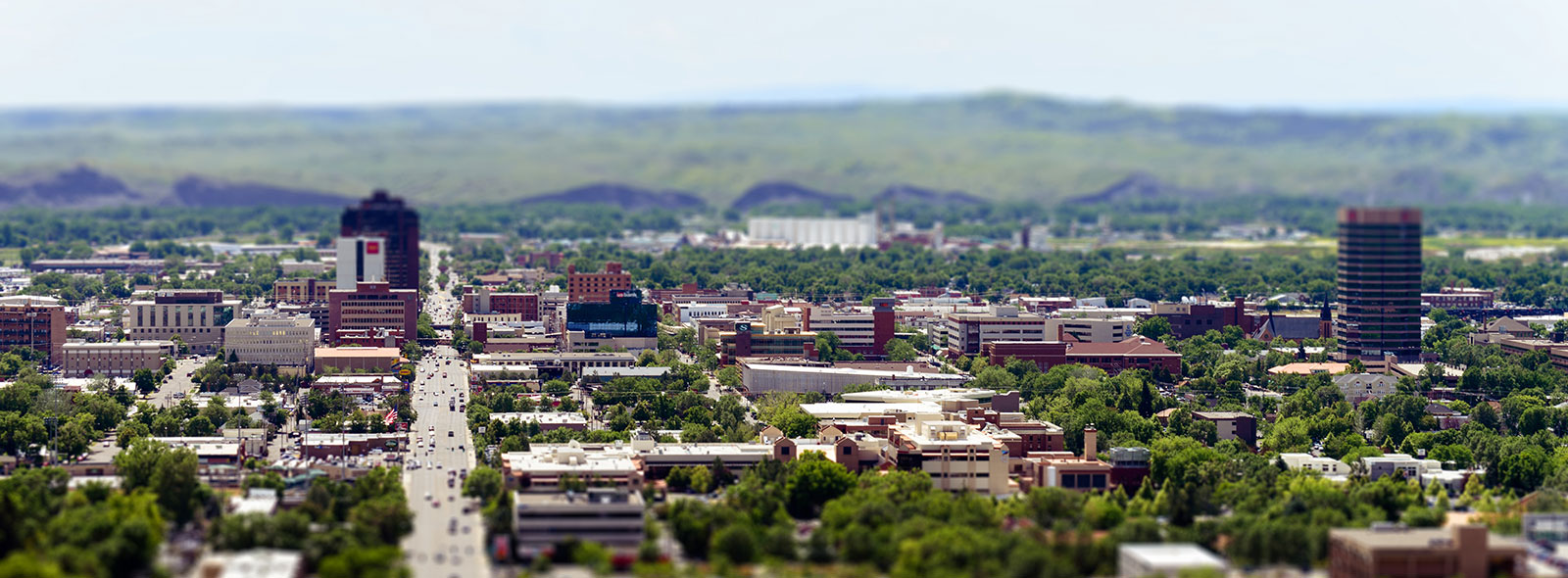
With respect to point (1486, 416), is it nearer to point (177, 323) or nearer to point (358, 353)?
point (358, 353)

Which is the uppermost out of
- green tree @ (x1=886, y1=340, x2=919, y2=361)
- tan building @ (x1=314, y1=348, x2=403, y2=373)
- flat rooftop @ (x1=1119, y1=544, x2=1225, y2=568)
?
green tree @ (x1=886, y1=340, x2=919, y2=361)

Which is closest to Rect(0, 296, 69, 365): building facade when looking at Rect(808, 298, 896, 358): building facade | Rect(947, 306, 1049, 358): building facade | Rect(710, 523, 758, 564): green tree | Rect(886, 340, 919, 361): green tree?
Rect(808, 298, 896, 358): building facade

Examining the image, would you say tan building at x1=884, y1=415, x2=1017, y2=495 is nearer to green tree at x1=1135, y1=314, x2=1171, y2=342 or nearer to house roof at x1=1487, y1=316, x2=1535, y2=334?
green tree at x1=1135, y1=314, x2=1171, y2=342

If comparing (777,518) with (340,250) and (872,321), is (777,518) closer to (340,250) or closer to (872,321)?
(872,321)

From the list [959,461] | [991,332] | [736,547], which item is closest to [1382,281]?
[991,332]

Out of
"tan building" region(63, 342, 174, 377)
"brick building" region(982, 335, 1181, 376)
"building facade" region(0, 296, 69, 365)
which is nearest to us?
"tan building" region(63, 342, 174, 377)

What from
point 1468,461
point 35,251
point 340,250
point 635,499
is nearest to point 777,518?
point 635,499

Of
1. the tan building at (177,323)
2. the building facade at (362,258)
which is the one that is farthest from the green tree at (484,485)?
the building facade at (362,258)
